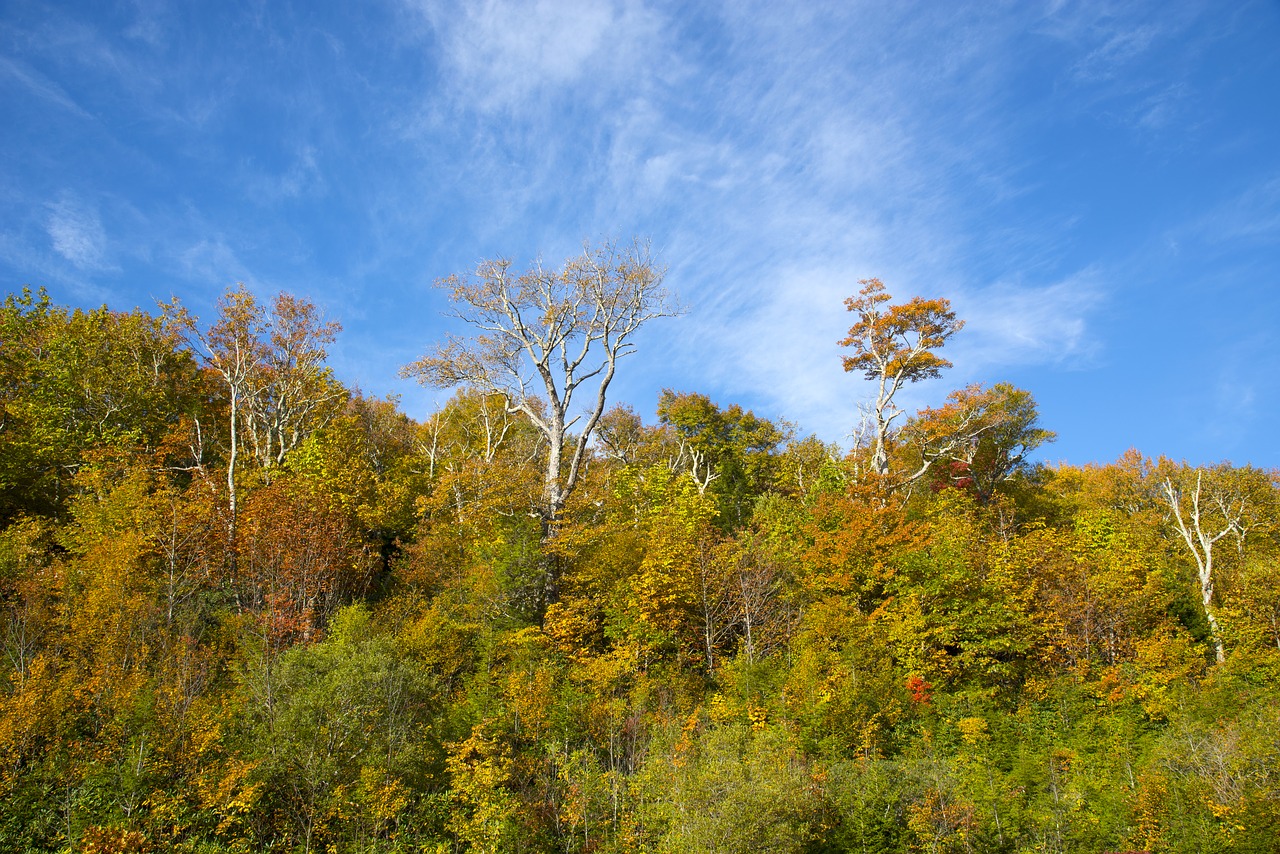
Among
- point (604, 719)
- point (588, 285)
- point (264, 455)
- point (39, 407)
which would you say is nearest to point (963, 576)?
point (604, 719)

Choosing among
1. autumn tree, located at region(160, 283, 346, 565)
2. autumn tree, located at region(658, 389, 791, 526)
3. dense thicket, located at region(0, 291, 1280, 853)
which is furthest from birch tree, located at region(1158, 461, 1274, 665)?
autumn tree, located at region(160, 283, 346, 565)

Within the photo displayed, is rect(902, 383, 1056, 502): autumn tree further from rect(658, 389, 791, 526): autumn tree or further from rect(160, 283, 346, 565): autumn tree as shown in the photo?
rect(160, 283, 346, 565): autumn tree

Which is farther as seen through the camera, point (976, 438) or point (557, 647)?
point (976, 438)

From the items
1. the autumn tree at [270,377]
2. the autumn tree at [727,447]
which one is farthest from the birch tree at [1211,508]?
the autumn tree at [270,377]

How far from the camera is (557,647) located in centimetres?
2294

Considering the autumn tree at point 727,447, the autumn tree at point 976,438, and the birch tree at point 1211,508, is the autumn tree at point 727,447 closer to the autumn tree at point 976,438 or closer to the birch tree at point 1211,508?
the autumn tree at point 976,438

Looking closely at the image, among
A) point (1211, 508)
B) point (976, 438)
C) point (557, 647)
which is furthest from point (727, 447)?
point (1211, 508)

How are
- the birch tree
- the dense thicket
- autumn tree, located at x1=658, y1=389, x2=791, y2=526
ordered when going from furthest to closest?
1. autumn tree, located at x1=658, y1=389, x2=791, y2=526
2. the birch tree
3. the dense thicket

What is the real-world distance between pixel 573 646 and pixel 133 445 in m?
21.0

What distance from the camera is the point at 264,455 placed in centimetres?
3225

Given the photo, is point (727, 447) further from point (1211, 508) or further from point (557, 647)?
point (1211, 508)

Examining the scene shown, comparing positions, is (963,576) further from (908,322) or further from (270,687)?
(270,687)

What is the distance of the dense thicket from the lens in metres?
15.8

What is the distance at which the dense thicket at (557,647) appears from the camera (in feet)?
51.8
